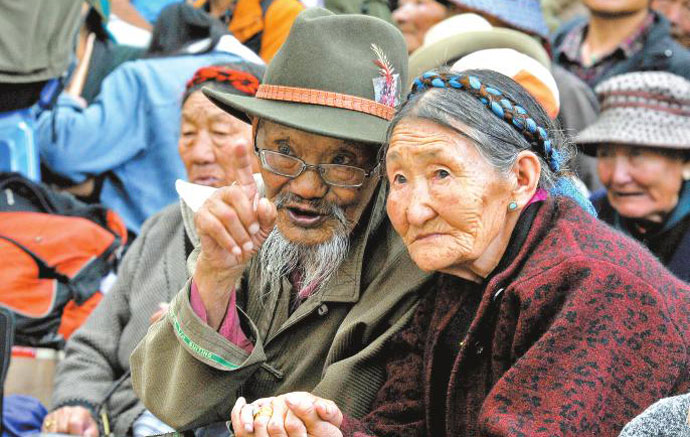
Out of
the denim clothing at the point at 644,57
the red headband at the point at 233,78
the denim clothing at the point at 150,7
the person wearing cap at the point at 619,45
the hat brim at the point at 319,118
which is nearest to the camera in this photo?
the hat brim at the point at 319,118

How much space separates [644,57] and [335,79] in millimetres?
2959

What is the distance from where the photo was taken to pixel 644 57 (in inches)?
221

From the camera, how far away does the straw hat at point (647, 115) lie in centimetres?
435

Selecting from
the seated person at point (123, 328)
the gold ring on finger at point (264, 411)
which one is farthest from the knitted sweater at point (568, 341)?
the seated person at point (123, 328)

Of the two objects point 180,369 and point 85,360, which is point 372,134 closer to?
point 180,369

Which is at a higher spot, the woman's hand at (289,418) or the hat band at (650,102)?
the woman's hand at (289,418)

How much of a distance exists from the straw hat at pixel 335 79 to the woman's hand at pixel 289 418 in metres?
0.91

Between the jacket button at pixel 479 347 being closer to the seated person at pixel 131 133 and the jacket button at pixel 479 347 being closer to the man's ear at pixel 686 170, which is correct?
the man's ear at pixel 686 170

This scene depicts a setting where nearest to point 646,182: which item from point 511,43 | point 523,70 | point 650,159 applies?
point 650,159

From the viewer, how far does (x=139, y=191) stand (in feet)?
17.6

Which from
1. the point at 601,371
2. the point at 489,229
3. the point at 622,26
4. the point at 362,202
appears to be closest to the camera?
the point at 601,371

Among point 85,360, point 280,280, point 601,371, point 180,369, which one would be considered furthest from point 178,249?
point 601,371

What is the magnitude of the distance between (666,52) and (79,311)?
11.3ft

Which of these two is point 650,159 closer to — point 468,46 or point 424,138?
point 468,46
